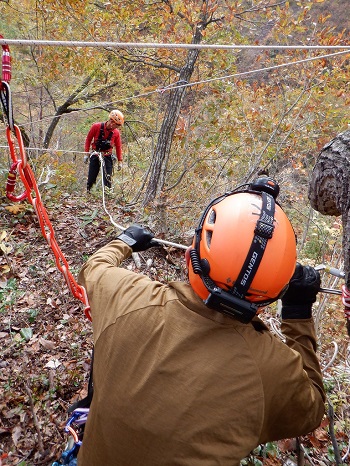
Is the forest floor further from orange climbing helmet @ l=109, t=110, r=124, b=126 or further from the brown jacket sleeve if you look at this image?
orange climbing helmet @ l=109, t=110, r=124, b=126

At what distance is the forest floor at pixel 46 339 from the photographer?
2.46 m

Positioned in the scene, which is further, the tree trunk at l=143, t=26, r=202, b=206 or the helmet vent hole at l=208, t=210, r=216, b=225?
the tree trunk at l=143, t=26, r=202, b=206

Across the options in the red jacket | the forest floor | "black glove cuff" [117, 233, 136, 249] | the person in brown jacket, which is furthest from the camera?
the red jacket

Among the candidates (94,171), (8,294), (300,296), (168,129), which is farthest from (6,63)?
(94,171)

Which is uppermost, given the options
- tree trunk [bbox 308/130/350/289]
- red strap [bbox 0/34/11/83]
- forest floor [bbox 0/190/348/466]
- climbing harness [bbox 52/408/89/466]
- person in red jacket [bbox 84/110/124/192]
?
red strap [bbox 0/34/11/83]

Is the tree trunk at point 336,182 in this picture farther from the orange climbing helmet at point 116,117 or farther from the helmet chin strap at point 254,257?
the orange climbing helmet at point 116,117

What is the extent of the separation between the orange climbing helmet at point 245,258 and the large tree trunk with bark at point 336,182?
0.51 meters

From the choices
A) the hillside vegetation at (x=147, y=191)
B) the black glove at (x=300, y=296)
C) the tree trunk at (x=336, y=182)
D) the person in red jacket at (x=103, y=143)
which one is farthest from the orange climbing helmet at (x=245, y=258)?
the person in red jacket at (x=103, y=143)

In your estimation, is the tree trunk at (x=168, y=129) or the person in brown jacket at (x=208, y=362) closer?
the person in brown jacket at (x=208, y=362)

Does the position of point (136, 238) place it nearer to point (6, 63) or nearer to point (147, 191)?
point (6, 63)

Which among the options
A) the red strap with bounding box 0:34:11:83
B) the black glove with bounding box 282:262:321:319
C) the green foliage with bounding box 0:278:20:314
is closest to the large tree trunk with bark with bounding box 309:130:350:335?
the black glove with bounding box 282:262:321:319

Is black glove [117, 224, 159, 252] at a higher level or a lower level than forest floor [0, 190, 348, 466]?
higher

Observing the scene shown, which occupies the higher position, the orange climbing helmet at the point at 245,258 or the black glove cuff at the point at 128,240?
the orange climbing helmet at the point at 245,258

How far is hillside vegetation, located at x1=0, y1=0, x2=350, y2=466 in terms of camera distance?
2693mm
